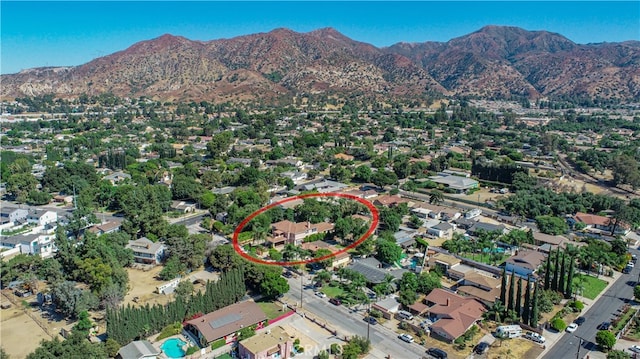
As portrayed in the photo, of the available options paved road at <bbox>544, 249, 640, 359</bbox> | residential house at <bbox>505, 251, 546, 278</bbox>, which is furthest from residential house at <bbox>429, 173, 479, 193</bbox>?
paved road at <bbox>544, 249, 640, 359</bbox>

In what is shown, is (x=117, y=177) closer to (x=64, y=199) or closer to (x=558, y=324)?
(x=64, y=199)

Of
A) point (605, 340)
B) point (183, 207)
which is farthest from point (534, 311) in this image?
point (183, 207)

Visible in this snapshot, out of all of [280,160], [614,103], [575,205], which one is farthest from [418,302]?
[614,103]

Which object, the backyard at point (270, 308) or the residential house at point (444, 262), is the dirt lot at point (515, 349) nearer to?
the residential house at point (444, 262)

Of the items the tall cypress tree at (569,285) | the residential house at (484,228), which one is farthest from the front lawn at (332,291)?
the residential house at (484,228)

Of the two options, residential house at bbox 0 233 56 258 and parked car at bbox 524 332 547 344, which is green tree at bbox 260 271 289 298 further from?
residential house at bbox 0 233 56 258

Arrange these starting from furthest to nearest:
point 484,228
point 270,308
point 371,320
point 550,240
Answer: point 484,228 → point 550,240 → point 270,308 → point 371,320
